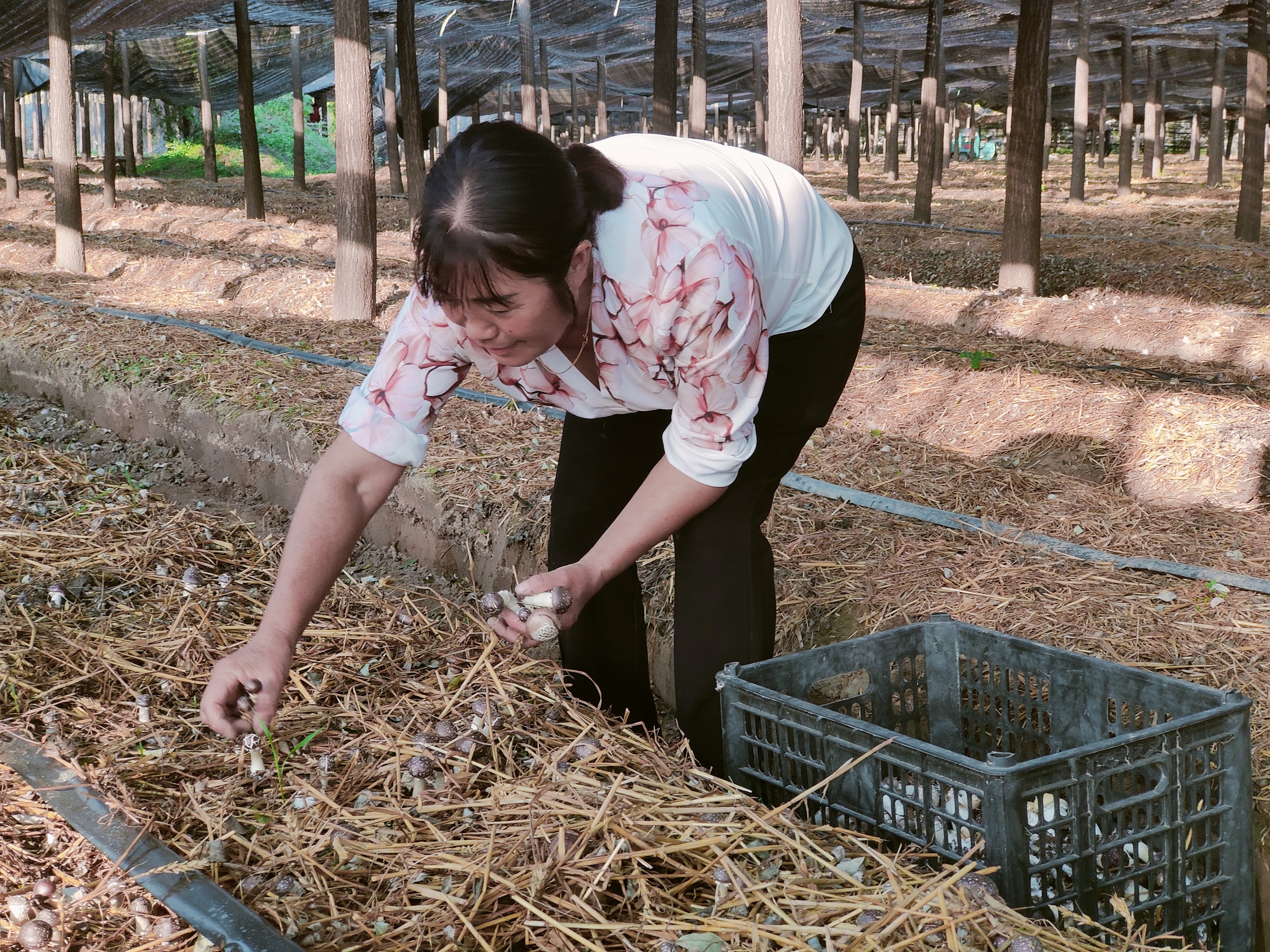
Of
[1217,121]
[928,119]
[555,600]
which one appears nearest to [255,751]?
[555,600]

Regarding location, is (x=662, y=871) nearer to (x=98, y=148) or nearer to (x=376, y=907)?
(x=376, y=907)

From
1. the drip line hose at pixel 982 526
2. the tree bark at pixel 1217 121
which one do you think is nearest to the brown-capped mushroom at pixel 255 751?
the drip line hose at pixel 982 526

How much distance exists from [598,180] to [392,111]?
16.4 meters

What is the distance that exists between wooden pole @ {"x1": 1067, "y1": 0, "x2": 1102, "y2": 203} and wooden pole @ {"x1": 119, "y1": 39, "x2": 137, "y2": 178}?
14.9 metres

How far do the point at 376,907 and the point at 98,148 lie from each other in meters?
41.3

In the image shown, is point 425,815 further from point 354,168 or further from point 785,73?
point 354,168

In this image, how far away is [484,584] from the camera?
4.06 m

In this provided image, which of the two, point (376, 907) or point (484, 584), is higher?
point (376, 907)

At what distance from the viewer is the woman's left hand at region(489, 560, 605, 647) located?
1.80 metres

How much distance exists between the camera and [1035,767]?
1.56 meters

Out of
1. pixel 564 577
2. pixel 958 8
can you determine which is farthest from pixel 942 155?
pixel 564 577

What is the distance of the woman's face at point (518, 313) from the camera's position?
1.55 metres

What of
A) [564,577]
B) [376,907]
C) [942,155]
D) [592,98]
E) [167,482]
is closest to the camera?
[376,907]

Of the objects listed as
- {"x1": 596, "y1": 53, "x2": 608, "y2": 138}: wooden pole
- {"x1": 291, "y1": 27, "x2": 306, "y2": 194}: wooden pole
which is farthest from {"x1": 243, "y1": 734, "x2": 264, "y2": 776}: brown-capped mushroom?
{"x1": 596, "y1": 53, "x2": 608, "y2": 138}: wooden pole
